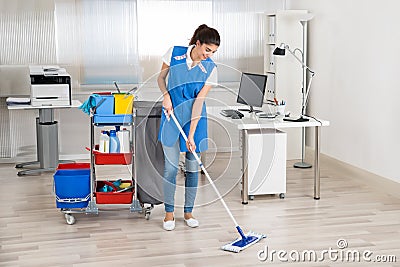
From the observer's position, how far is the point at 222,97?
6922 mm

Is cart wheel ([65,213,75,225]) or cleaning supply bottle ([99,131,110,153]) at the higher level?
cleaning supply bottle ([99,131,110,153])

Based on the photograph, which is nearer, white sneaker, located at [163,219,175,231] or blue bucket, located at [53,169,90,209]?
white sneaker, located at [163,219,175,231]

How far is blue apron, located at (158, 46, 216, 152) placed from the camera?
13.1 ft

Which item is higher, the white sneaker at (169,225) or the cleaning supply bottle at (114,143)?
the cleaning supply bottle at (114,143)

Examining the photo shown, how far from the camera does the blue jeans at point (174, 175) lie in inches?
162

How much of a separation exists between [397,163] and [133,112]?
211cm

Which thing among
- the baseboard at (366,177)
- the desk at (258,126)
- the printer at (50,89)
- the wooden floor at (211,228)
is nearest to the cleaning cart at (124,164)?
the wooden floor at (211,228)

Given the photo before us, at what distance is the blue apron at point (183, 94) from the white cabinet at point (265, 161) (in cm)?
82

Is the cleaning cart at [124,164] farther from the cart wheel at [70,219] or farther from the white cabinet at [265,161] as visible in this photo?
the white cabinet at [265,161]

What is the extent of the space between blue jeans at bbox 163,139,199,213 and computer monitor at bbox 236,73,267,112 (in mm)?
1154

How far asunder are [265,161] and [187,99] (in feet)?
3.89

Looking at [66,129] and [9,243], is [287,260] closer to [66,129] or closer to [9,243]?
[9,243]

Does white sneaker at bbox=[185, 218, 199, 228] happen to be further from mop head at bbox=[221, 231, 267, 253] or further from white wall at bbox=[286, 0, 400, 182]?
white wall at bbox=[286, 0, 400, 182]

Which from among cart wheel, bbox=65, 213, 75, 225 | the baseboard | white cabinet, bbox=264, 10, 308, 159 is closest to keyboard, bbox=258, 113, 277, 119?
the baseboard
